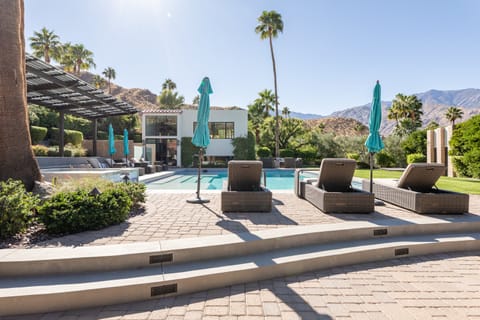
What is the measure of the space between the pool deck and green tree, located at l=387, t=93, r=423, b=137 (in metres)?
38.1

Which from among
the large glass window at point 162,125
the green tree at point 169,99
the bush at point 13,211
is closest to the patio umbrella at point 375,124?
the bush at point 13,211

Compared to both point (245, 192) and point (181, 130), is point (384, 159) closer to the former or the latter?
point (181, 130)

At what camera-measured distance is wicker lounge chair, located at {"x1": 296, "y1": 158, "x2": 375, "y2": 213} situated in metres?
5.21

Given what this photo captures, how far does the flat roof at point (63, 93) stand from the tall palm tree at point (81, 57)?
27.2 metres

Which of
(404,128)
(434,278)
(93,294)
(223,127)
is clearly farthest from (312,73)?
(93,294)

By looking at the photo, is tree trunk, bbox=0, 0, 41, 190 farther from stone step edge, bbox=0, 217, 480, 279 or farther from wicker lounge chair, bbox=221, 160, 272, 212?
wicker lounge chair, bbox=221, 160, 272, 212

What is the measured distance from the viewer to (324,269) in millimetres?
3389

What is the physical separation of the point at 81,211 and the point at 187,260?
209 centimetres

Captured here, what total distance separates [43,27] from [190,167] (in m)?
27.1

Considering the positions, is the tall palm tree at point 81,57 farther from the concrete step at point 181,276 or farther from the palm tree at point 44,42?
the concrete step at point 181,276

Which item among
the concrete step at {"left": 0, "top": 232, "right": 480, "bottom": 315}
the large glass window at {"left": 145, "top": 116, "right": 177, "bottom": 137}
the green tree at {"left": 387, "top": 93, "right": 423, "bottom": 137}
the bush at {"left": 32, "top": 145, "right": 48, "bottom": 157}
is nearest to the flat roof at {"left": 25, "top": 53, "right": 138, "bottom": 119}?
the bush at {"left": 32, "top": 145, "right": 48, "bottom": 157}

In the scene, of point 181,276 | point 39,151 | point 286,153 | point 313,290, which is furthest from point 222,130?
A: point 313,290

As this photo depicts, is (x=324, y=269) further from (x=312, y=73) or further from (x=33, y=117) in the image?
(x=33, y=117)

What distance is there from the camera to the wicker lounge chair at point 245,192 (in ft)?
17.4
